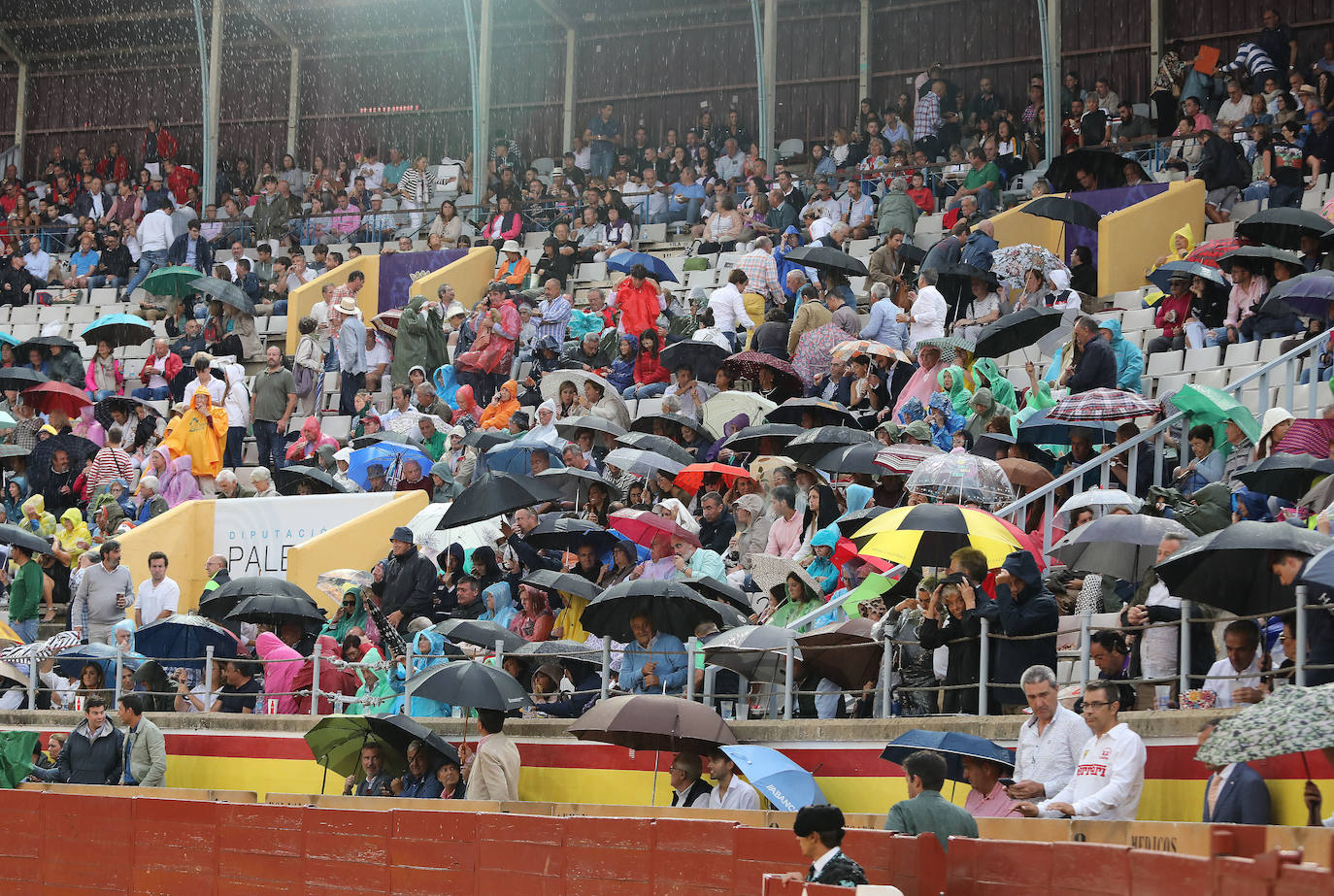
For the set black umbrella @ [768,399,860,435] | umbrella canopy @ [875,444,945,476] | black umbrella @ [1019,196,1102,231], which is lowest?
umbrella canopy @ [875,444,945,476]

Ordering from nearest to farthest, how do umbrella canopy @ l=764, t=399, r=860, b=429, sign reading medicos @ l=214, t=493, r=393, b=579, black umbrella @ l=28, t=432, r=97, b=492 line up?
umbrella canopy @ l=764, t=399, r=860, b=429 → sign reading medicos @ l=214, t=493, r=393, b=579 → black umbrella @ l=28, t=432, r=97, b=492

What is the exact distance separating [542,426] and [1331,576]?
36.6 ft

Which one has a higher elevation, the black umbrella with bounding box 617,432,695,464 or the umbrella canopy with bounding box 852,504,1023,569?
the black umbrella with bounding box 617,432,695,464

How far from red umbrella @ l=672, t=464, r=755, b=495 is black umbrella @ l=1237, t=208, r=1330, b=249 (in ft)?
19.4

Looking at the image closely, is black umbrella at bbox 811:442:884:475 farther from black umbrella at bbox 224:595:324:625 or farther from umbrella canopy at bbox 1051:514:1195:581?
black umbrella at bbox 224:595:324:625

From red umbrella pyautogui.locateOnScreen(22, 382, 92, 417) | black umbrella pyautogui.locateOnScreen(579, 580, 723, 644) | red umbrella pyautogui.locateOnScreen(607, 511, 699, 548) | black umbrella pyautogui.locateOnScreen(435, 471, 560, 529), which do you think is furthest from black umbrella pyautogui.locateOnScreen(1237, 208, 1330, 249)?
red umbrella pyautogui.locateOnScreen(22, 382, 92, 417)

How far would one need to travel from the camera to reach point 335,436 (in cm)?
2294

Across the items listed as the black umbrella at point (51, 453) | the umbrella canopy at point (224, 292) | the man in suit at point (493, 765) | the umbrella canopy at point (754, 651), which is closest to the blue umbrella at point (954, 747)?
the umbrella canopy at point (754, 651)

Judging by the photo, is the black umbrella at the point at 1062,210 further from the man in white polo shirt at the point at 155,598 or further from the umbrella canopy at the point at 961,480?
the man in white polo shirt at the point at 155,598

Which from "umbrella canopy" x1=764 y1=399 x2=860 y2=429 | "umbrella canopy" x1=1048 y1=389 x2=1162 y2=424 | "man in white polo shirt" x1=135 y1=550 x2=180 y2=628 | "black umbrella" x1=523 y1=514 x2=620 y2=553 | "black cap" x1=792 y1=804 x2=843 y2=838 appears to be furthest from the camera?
"man in white polo shirt" x1=135 y1=550 x2=180 y2=628

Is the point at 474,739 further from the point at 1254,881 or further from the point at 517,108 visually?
the point at 517,108

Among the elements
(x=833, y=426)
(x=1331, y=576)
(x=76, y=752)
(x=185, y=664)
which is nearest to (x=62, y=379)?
(x=185, y=664)

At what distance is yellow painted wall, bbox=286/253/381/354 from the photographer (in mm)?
26375

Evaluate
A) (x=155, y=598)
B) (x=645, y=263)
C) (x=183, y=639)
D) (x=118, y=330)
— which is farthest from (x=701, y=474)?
(x=118, y=330)
